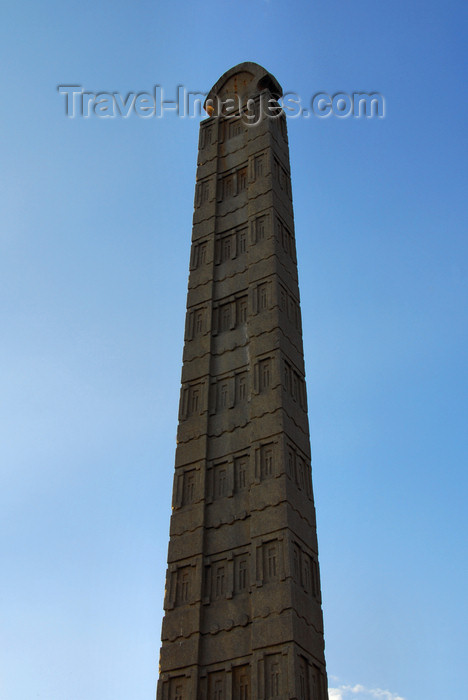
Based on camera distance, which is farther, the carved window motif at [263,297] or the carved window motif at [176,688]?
the carved window motif at [263,297]

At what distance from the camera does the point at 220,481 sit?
2002 cm

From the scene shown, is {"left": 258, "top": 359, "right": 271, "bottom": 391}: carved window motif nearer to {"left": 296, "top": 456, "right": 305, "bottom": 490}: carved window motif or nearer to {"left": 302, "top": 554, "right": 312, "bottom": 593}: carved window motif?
{"left": 296, "top": 456, "right": 305, "bottom": 490}: carved window motif

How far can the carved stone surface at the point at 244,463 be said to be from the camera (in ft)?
55.9

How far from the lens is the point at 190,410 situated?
21719mm

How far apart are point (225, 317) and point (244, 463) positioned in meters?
4.99

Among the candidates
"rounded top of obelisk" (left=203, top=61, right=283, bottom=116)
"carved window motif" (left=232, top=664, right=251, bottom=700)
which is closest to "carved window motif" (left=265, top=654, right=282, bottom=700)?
"carved window motif" (left=232, top=664, right=251, bottom=700)

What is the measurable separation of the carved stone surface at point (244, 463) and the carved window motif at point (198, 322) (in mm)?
43

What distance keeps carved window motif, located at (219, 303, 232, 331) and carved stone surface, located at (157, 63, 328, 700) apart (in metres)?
0.05

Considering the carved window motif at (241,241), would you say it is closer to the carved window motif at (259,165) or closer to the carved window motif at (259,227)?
the carved window motif at (259,227)

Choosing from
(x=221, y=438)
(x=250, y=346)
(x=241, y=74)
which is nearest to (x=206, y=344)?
(x=250, y=346)

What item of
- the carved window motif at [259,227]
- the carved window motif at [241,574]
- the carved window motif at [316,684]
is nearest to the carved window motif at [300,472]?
the carved window motif at [241,574]

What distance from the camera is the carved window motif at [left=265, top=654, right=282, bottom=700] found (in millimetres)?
16016

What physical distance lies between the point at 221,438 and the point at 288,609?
5164mm

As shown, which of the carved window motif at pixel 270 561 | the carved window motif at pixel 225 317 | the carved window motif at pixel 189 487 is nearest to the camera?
the carved window motif at pixel 270 561
